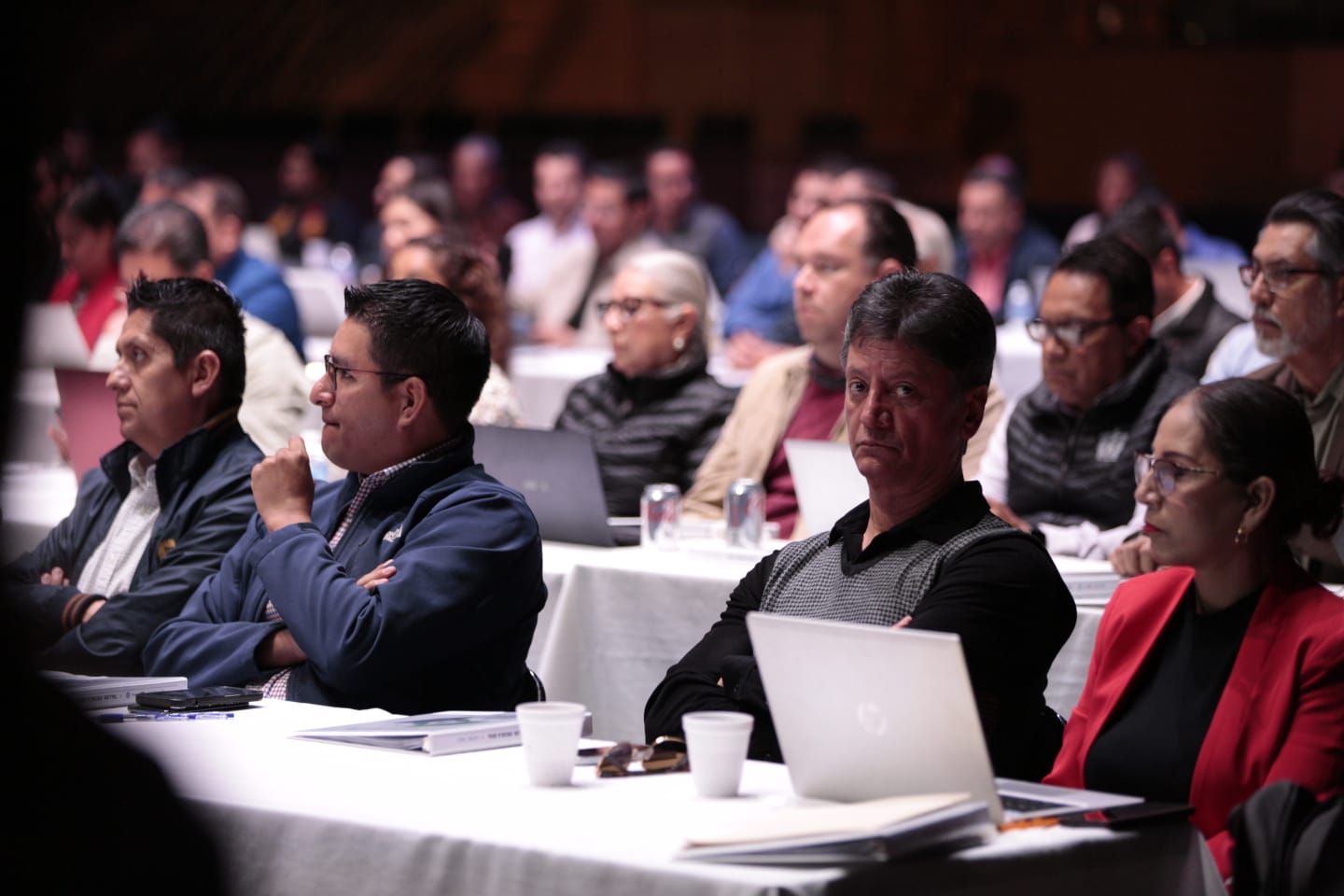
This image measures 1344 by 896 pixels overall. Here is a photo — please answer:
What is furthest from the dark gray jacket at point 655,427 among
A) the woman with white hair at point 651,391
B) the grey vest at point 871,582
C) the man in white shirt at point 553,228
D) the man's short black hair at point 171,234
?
the man in white shirt at point 553,228

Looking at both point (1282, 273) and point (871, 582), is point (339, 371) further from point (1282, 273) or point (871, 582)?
point (1282, 273)

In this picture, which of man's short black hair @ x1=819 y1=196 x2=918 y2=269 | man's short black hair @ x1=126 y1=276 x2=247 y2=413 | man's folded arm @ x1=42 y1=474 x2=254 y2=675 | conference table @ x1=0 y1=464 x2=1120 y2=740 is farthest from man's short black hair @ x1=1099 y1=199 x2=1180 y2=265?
man's folded arm @ x1=42 y1=474 x2=254 y2=675

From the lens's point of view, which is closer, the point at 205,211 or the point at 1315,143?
the point at 205,211

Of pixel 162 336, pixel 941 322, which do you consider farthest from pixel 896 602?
pixel 162 336

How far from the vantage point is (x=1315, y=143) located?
1282 centimetres

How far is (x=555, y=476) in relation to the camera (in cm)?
394

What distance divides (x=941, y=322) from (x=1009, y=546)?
1.07 ft

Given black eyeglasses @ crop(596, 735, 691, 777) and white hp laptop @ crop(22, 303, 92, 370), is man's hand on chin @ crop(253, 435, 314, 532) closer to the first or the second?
black eyeglasses @ crop(596, 735, 691, 777)

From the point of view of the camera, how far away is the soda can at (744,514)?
150 inches

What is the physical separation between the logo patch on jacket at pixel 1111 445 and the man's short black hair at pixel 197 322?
1832mm

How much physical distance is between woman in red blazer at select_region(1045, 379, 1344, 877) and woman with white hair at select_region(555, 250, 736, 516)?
2.20 m

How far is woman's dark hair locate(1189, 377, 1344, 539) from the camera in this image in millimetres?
2508

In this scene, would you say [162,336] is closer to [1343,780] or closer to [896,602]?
[896,602]

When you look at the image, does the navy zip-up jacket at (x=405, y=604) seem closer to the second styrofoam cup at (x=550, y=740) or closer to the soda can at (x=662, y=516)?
the second styrofoam cup at (x=550, y=740)
